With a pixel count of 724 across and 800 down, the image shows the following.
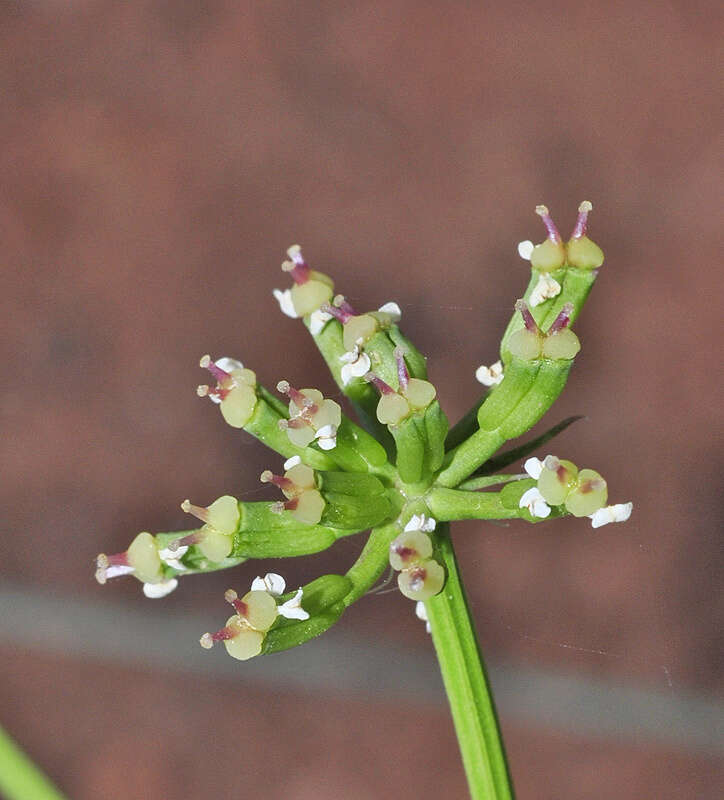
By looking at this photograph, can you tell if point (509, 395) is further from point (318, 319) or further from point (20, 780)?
point (20, 780)

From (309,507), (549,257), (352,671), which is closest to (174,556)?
(309,507)

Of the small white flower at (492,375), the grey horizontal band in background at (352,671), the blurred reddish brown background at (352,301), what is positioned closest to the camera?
the small white flower at (492,375)

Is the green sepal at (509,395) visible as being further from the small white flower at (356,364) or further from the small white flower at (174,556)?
the small white flower at (174,556)

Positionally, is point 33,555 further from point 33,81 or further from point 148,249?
point 33,81

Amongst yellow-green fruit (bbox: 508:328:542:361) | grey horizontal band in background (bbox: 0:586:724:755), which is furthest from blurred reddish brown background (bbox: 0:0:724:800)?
yellow-green fruit (bbox: 508:328:542:361)

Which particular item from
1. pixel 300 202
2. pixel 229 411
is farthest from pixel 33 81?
pixel 229 411

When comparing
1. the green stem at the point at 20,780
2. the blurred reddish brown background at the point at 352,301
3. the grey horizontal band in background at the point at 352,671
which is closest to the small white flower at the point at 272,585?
the green stem at the point at 20,780
